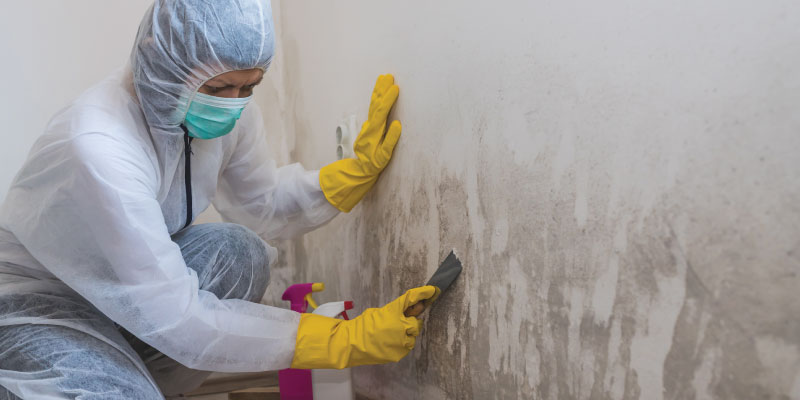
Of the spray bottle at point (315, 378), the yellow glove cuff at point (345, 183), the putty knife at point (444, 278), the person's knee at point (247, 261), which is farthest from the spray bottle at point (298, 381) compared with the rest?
the putty knife at point (444, 278)

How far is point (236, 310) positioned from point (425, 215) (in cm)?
46

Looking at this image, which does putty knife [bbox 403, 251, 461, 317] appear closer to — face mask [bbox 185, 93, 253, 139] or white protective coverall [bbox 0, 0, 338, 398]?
white protective coverall [bbox 0, 0, 338, 398]

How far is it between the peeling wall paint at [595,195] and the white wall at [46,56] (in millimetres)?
931

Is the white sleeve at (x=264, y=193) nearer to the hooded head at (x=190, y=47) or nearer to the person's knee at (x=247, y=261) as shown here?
the person's knee at (x=247, y=261)

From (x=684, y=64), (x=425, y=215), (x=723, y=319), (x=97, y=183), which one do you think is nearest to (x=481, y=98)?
(x=425, y=215)

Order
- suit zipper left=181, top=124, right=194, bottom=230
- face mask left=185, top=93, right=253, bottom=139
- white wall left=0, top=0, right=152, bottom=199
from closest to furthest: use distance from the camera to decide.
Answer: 1. face mask left=185, top=93, right=253, bottom=139
2. suit zipper left=181, top=124, right=194, bottom=230
3. white wall left=0, top=0, right=152, bottom=199

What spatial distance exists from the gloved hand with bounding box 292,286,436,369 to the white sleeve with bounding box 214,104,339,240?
0.44 meters

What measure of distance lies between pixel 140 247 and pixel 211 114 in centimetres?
30

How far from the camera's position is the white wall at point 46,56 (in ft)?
5.67

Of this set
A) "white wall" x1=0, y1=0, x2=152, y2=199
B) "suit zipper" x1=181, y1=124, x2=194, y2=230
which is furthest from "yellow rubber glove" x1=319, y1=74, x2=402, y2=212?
"white wall" x1=0, y1=0, x2=152, y2=199

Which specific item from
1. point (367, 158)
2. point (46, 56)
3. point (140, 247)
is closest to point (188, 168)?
point (140, 247)

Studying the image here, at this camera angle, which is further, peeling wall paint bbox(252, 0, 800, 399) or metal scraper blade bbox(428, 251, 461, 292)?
metal scraper blade bbox(428, 251, 461, 292)

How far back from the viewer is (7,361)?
1098 millimetres

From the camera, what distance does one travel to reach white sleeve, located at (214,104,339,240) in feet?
5.03
